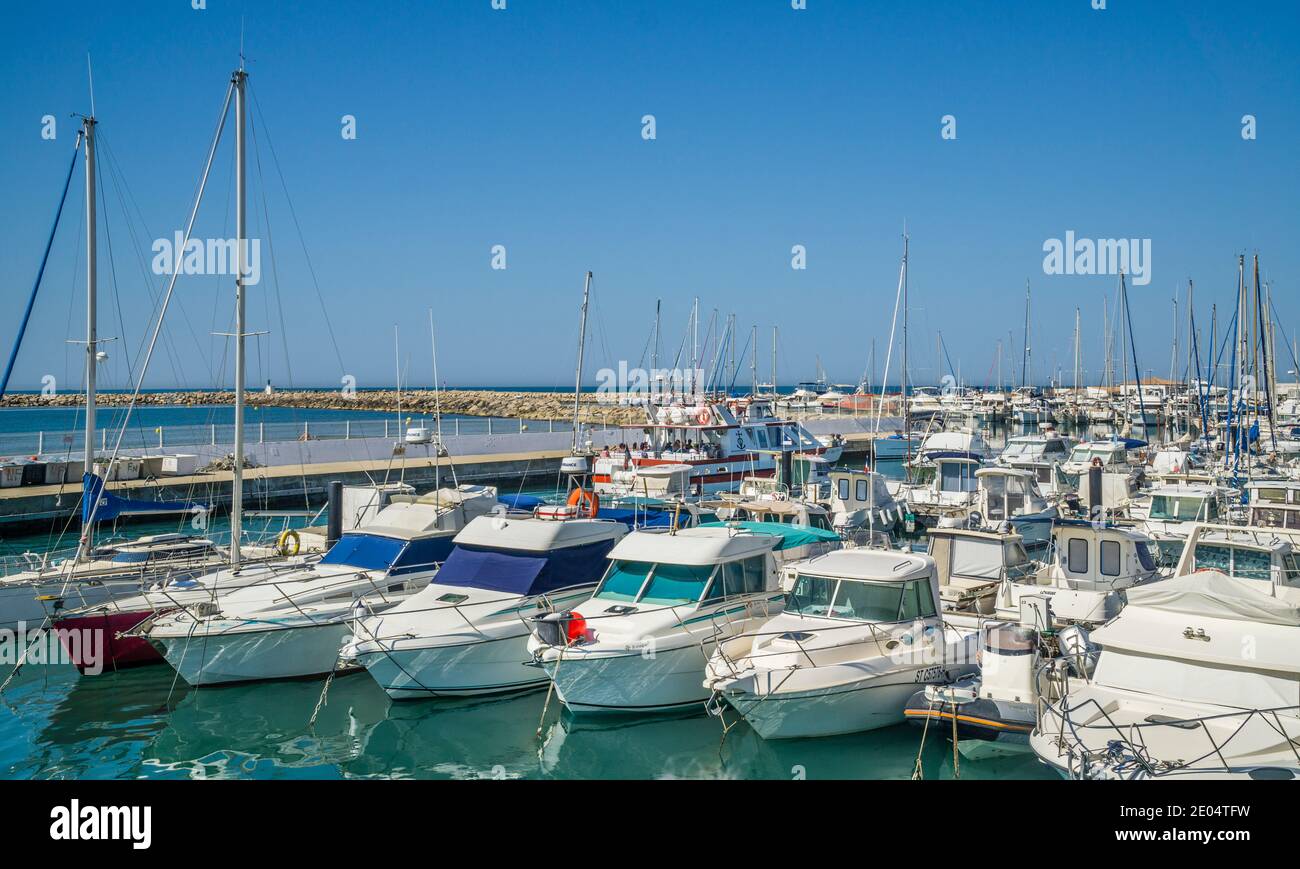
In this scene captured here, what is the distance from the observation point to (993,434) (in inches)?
2847

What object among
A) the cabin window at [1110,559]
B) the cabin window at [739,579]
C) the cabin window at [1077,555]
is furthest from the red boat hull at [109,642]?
the cabin window at [1110,559]

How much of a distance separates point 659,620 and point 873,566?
3007 mm

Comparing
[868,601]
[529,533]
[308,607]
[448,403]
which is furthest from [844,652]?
[448,403]

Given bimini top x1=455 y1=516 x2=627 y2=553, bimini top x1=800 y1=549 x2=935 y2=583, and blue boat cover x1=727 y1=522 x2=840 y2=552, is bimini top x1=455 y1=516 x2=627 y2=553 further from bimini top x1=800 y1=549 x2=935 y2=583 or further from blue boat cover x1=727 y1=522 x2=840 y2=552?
bimini top x1=800 y1=549 x2=935 y2=583

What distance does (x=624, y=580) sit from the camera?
1377 centimetres

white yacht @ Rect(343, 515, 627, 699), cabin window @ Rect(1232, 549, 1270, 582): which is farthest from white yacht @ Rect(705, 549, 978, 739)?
cabin window @ Rect(1232, 549, 1270, 582)

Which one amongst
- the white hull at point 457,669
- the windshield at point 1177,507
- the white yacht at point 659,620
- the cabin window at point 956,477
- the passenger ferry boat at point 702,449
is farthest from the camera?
the passenger ferry boat at point 702,449

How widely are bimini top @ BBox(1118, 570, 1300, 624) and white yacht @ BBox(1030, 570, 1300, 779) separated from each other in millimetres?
11

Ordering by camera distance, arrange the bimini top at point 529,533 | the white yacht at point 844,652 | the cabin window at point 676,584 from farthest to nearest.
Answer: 1. the bimini top at point 529,533
2. the cabin window at point 676,584
3. the white yacht at point 844,652

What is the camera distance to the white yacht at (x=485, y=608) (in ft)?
42.3

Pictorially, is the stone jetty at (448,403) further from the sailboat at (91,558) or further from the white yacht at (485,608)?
the white yacht at (485,608)

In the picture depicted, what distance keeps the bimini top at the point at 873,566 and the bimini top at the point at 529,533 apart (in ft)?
13.5

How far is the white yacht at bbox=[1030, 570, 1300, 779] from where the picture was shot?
27.0 feet

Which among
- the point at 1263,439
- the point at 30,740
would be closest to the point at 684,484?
the point at 30,740
